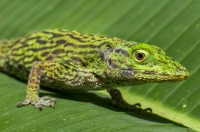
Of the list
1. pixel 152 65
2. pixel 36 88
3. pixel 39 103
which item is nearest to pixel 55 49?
pixel 36 88

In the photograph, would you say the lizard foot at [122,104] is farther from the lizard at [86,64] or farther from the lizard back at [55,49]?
the lizard back at [55,49]

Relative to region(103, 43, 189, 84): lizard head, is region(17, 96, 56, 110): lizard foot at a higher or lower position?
lower

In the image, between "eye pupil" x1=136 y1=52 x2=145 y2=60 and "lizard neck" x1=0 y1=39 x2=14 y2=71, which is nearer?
"eye pupil" x1=136 y1=52 x2=145 y2=60

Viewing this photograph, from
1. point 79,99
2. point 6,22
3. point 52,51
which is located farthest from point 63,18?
point 79,99

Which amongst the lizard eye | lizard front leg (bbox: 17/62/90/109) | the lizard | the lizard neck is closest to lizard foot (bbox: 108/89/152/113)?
the lizard

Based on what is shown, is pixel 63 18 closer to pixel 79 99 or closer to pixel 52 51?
pixel 52 51

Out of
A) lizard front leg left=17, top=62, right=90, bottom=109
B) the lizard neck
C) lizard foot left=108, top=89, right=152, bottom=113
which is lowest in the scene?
the lizard neck

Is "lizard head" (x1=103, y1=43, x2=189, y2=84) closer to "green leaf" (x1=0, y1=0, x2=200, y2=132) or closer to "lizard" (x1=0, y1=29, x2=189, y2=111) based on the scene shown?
"lizard" (x1=0, y1=29, x2=189, y2=111)
